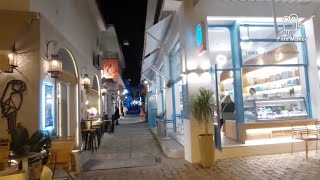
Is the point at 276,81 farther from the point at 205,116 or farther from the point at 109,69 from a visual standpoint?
the point at 109,69

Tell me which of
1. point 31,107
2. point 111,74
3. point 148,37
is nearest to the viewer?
point 31,107

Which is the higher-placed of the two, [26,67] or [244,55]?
[244,55]

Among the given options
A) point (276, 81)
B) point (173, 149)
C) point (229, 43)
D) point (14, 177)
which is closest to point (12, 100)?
point (14, 177)

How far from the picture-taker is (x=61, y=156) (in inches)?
197

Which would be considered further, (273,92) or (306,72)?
(273,92)

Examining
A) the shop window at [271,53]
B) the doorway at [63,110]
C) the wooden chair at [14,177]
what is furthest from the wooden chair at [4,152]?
the shop window at [271,53]

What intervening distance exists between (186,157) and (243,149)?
4.82ft

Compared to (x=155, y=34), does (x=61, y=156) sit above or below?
below

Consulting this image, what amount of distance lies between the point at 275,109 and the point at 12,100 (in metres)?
6.60

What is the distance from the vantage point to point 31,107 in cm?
535

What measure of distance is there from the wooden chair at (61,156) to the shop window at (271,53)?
5.17m

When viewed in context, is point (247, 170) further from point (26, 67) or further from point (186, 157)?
point (26, 67)

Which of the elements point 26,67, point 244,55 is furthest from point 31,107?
point 244,55

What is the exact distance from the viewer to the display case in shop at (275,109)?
25.4 feet
